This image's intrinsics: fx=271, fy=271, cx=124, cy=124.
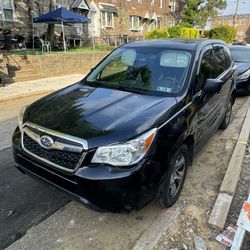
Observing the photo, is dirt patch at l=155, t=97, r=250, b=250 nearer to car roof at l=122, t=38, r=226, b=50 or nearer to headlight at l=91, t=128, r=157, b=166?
headlight at l=91, t=128, r=157, b=166

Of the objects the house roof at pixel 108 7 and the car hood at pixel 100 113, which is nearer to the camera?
the car hood at pixel 100 113

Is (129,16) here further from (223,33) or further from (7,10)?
(7,10)

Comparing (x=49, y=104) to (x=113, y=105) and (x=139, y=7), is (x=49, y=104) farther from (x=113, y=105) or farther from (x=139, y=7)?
(x=139, y=7)

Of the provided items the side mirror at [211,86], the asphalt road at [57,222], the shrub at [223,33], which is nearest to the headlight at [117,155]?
the asphalt road at [57,222]

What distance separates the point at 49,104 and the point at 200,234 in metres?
2.09

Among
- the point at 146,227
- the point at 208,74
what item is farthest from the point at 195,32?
the point at 146,227

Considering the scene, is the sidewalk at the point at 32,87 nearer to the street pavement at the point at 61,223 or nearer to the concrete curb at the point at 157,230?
the street pavement at the point at 61,223

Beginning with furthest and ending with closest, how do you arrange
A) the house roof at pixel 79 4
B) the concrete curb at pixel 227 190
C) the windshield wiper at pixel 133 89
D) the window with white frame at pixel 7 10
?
the house roof at pixel 79 4
the window with white frame at pixel 7 10
the windshield wiper at pixel 133 89
the concrete curb at pixel 227 190

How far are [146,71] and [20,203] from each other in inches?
85.7

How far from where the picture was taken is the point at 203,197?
3279 mm

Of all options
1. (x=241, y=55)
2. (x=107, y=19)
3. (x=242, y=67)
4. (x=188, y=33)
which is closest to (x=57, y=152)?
(x=242, y=67)

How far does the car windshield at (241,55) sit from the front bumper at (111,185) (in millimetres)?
8104

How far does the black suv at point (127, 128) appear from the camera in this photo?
7.45 ft

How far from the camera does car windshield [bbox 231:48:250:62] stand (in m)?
9.18
